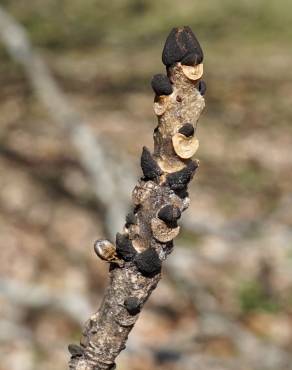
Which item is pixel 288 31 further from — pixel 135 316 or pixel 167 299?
pixel 135 316

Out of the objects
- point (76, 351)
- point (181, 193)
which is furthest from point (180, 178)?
point (76, 351)

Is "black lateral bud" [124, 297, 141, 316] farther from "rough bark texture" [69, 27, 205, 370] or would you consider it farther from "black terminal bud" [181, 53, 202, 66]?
"black terminal bud" [181, 53, 202, 66]

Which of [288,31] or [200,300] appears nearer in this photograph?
[200,300]

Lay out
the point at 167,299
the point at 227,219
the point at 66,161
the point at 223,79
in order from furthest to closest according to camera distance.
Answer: the point at 223,79 < the point at 66,161 < the point at 227,219 < the point at 167,299

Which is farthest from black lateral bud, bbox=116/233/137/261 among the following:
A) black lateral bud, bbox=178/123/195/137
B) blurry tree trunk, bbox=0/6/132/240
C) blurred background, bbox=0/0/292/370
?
blurry tree trunk, bbox=0/6/132/240

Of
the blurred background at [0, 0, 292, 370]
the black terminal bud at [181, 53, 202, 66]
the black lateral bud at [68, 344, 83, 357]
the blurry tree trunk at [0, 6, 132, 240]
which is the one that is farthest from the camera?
the blurry tree trunk at [0, 6, 132, 240]

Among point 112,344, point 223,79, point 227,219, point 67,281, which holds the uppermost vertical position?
point 223,79

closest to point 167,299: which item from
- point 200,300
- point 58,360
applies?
point 200,300
